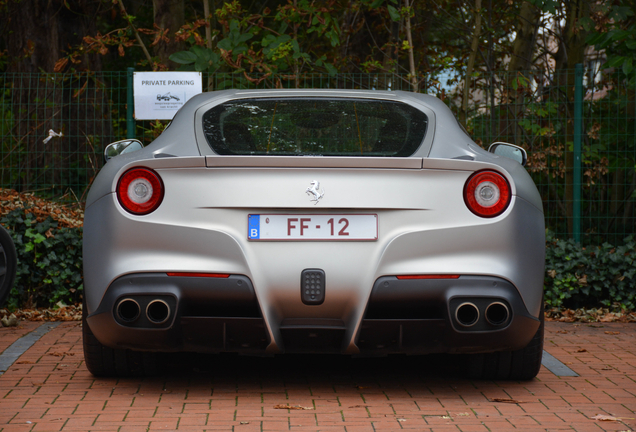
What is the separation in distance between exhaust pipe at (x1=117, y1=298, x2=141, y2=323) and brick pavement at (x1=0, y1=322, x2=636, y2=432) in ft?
1.46

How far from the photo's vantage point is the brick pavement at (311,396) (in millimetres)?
3504

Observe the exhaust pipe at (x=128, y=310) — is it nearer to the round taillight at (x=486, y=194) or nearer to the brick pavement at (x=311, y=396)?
the brick pavement at (x=311, y=396)

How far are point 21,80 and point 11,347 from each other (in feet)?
12.2

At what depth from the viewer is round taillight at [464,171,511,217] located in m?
3.62

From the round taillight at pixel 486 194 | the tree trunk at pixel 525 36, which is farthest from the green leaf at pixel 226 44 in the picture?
the round taillight at pixel 486 194

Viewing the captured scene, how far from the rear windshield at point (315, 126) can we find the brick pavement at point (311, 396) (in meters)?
1.27

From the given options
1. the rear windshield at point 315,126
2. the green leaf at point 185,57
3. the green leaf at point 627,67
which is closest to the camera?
the rear windshield at point 315,126

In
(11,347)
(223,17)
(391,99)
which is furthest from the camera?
(223,17)

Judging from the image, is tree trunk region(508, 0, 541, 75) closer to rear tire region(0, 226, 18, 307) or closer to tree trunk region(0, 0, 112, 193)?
tree trunk region(0, 0, 112, 193)

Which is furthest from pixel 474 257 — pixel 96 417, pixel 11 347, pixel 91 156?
pixel 91 156

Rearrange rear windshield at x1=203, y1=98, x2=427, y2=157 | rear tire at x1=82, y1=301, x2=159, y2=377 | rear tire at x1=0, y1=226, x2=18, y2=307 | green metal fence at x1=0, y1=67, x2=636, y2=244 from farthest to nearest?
green metal fence at x1=0, y1=67, x2=636, y2=244 < rear tire at x1=82, y1=301, x2=159, y2=377 < rear windshield at x1=203, y1=98, x2=427, y2=157 < rear tire at x1=0, y1=226, x2=18, y2=307

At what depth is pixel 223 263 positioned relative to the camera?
3.53 metres

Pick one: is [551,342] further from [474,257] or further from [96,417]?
[96,417]

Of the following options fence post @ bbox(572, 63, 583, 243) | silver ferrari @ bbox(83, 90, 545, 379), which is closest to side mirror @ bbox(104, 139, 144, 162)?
silver ferrari @ bbox(83, 90, 545, 379)
